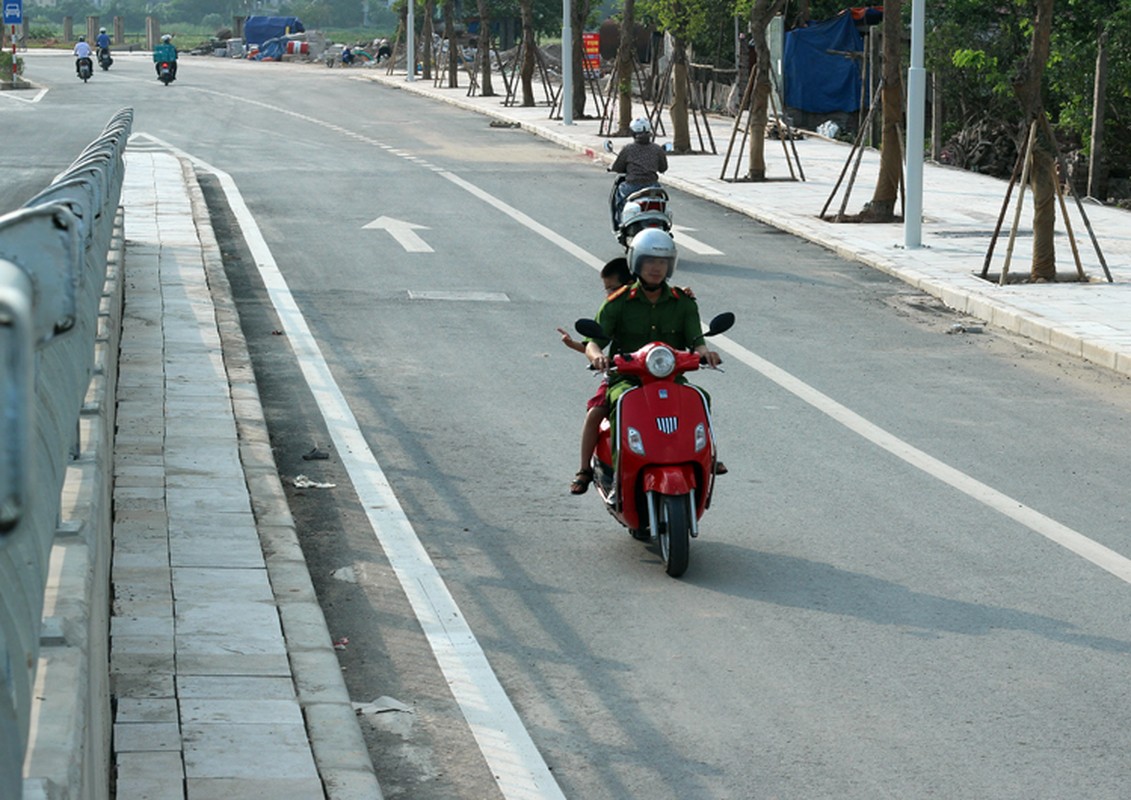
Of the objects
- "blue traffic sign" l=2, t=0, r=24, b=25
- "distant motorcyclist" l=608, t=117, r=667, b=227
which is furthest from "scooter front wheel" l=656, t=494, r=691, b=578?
"blue traffic sign" l=2, t=0, r=24, b=25

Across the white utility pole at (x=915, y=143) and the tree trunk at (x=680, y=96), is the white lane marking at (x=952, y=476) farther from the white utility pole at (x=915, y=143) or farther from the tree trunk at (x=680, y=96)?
the tree trunk at (x=680, y=96)

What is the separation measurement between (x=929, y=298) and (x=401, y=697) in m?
12.0

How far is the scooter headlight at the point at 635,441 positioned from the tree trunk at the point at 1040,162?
10.5 meters

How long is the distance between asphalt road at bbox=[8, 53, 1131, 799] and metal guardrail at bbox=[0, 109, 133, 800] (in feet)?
6.22

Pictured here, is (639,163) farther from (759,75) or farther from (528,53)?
(528,53)

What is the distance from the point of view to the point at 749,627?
7.65 m

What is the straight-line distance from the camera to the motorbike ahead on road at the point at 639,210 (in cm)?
1642

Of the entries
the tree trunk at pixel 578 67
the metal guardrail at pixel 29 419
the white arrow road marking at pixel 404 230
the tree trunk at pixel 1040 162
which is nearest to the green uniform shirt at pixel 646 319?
the metal guardrail at pixel 29 419

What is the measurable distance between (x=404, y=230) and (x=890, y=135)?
21.7 ft

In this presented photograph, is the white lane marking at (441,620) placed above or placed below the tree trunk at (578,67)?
below

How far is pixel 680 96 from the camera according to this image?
33.0m

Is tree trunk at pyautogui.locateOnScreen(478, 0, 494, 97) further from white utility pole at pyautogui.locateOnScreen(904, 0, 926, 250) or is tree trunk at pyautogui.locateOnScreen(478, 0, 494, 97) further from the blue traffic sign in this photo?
white utility pole at pyautogui.locateOnScreen(904, 0, 926, 250)

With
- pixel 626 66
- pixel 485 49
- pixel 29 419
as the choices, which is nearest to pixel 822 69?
pixel 626 66

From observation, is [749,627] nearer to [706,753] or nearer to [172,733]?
[706,753]
